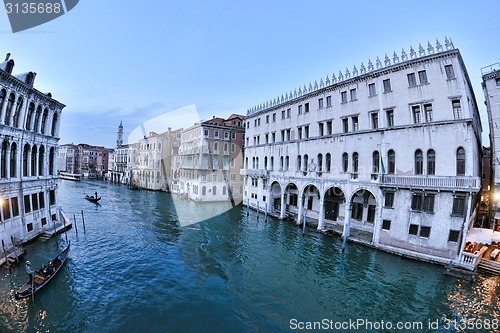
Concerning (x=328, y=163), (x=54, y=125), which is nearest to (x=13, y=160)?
(x=54, y=125)

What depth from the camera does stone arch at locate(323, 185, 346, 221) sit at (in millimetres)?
22891

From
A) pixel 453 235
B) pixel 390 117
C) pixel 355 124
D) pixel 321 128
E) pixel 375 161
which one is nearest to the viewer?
pixel 453 235

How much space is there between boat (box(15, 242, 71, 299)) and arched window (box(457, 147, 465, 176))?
21.9 metres

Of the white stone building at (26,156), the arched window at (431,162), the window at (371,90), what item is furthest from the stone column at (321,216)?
the white stone building at (26,156)

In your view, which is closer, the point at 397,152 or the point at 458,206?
the point at 458,206

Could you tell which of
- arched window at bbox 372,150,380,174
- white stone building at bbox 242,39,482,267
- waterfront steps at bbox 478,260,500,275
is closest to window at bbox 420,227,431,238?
white stone building at bbox 242,39,482,267

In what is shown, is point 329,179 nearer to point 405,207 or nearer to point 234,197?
point 405,207

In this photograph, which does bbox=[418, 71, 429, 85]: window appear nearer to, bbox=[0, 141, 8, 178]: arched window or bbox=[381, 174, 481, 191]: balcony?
bbox=[381, 174, 481, 191]: balcony

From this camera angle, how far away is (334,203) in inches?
928

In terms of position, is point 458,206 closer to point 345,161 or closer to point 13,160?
point 345,161

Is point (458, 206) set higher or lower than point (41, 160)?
lower

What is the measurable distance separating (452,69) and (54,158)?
93.9 feet

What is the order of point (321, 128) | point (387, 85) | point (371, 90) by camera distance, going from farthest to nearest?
point (321, 128) → point (371, 90) → point (387, 85)

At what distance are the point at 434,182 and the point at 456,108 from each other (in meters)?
4.61
